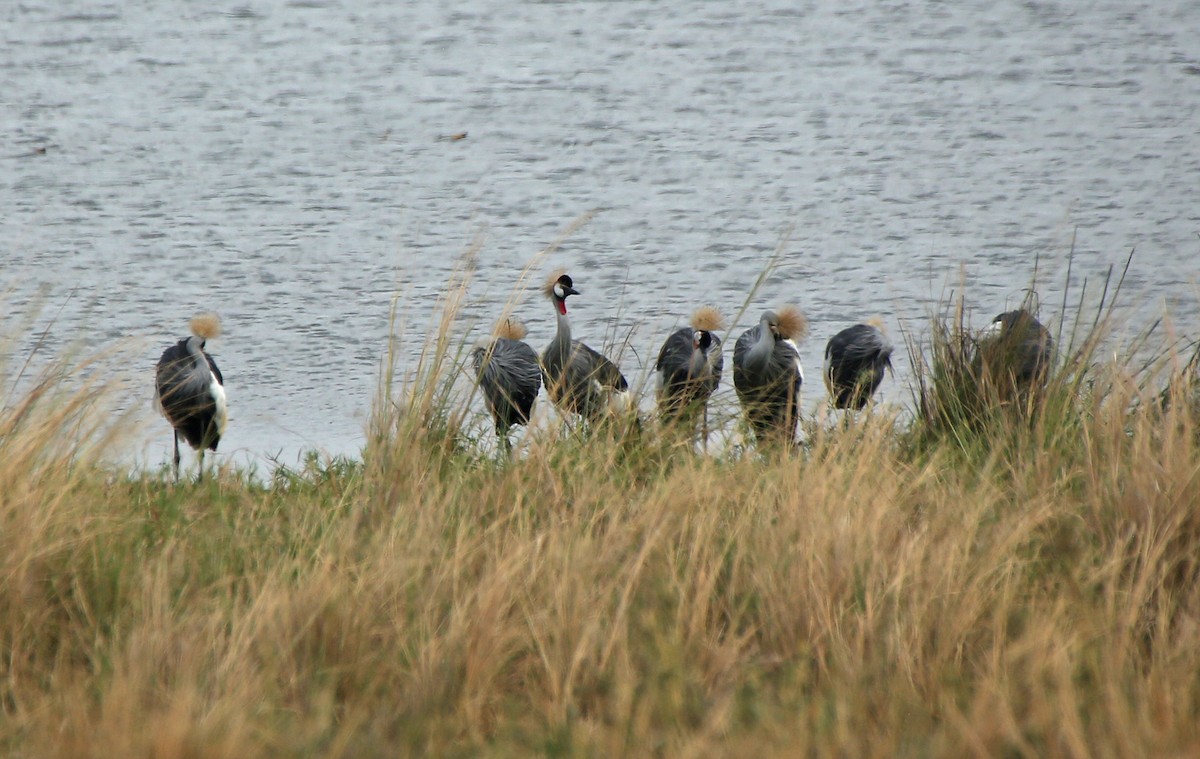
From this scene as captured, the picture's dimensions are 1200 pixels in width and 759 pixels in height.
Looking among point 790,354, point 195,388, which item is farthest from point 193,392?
point 790,354

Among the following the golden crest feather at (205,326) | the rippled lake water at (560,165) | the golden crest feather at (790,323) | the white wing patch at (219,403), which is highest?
the rippled lake water at (560,165)

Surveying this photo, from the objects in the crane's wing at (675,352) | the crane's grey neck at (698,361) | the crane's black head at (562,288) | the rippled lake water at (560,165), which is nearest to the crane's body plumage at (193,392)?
the rippled lake water at (560,165)

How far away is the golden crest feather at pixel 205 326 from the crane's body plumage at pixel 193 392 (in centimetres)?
4

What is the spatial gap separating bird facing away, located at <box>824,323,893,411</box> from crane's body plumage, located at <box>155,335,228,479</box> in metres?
2.78

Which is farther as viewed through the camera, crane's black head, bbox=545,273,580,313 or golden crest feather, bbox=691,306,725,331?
crane's black head, bbox=545,273,580,313

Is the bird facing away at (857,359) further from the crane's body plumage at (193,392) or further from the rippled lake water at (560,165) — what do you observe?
the crane's body plumage at (193,392)

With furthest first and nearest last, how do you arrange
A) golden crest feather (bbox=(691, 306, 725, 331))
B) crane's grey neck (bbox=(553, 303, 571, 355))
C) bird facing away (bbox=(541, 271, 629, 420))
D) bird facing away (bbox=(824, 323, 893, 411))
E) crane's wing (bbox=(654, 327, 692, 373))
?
1. crane's grey neck (bbox=(553, 303, 571, 355))
2. bird facing away (bbox=(824, 323, 893, 411))
3. crane's wing (bbox=(654, 327, 692, 373))
4. golden crest feather (bbox=(691, 306, 725, 331))
5. bird facing away (bbox=(541, 271, 629, 420))

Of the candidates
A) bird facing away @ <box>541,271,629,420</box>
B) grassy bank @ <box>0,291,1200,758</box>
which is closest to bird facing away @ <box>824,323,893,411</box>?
bird facing away @ <box>541,271,629,420</box>

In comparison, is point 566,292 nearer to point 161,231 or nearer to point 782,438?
point 782,438

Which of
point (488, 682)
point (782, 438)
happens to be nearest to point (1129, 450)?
point (782, 438)

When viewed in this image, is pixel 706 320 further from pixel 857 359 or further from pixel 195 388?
pixel 195 388

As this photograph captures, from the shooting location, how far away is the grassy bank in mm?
2771

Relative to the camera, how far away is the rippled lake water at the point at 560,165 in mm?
7980

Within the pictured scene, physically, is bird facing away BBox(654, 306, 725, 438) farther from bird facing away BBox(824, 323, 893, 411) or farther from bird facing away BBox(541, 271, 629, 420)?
bird facing away BBox(824, 323, 893, 411)
